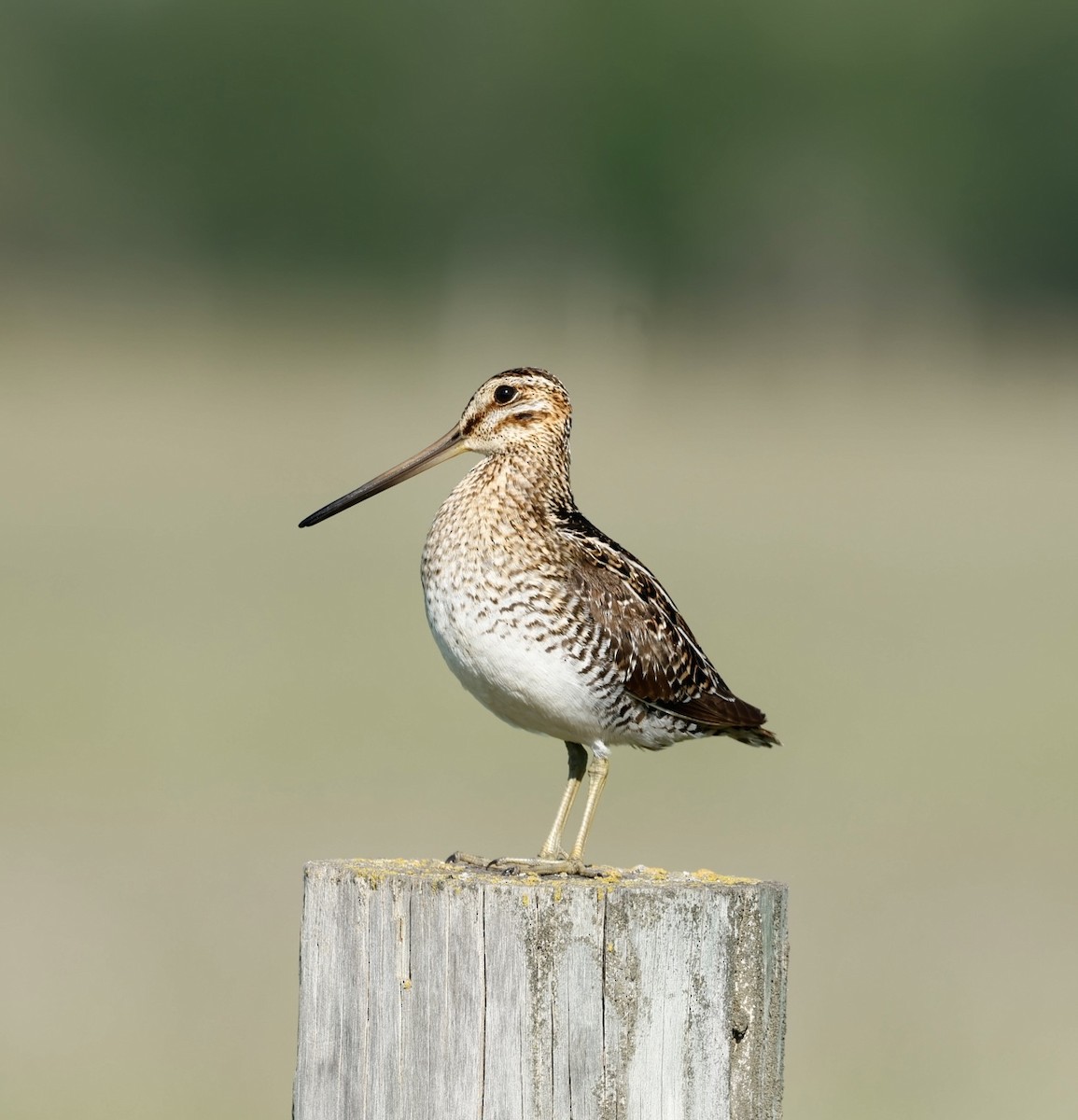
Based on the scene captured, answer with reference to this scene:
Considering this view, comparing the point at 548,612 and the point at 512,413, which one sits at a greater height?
the point at 512,413

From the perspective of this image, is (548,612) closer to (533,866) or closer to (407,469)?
(407,469)

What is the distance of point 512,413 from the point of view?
19.4 ft

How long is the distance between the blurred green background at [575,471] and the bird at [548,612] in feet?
11.2

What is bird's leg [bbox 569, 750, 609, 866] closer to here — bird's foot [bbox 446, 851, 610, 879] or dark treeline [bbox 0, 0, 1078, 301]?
bird's foot [bbox 446, 851, 610, 879]

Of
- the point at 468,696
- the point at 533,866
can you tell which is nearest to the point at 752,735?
the point at 533,866

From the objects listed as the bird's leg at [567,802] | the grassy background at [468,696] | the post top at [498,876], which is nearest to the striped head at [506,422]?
the bird's leg at [567,802]

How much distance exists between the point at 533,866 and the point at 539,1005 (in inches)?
42.6

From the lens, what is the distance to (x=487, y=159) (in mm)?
37500

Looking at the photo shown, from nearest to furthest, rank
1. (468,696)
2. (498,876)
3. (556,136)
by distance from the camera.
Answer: (498,876)
(468,696)
(556,136)

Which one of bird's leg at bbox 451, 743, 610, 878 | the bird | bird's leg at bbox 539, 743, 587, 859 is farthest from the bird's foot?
bird's leg at bbox 539, 743, 587, 859

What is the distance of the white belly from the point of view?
17.3ft

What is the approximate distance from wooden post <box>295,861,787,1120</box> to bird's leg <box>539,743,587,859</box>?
1.34m

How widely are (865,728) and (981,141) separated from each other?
2523 cm

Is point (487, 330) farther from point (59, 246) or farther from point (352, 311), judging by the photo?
point (59, 246)
